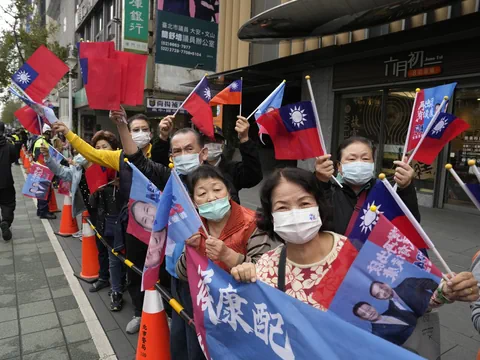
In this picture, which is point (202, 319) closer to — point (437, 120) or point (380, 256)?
point (380, 256)

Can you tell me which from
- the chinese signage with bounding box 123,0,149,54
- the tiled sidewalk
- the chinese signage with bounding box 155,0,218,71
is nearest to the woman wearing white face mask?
the tiled sidewalk

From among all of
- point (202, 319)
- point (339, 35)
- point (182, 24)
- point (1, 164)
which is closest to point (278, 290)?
point (202, 319)

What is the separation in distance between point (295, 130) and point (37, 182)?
5.82 meters

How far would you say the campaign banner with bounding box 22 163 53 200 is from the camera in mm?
6703

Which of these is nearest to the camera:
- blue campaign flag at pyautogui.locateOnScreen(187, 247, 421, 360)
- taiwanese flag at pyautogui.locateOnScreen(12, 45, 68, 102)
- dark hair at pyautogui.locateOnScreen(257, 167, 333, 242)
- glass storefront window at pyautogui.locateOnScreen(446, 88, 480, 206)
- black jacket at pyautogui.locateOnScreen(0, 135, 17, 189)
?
blue campaign flag at pyautogui.locateOnScreen(187, 247, 421, 360)

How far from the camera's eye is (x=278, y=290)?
5.07 feet

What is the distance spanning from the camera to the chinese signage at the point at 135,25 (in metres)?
14.7

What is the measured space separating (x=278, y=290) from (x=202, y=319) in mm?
564

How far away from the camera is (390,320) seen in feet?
4.57

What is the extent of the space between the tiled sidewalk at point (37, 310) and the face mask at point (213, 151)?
6.51 ft

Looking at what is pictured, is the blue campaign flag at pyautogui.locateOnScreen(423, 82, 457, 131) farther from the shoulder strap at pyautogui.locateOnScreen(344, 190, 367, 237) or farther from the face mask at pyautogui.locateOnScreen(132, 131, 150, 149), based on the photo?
the face mask at pyautogui.locateOnScreen(132, 131, 150, 149)

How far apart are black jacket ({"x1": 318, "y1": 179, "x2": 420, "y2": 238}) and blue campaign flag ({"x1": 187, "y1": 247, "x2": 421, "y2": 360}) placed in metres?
0.92

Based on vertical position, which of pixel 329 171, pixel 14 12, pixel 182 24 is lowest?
pixel 329 171

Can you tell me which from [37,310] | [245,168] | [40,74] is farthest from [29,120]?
[245,168]
